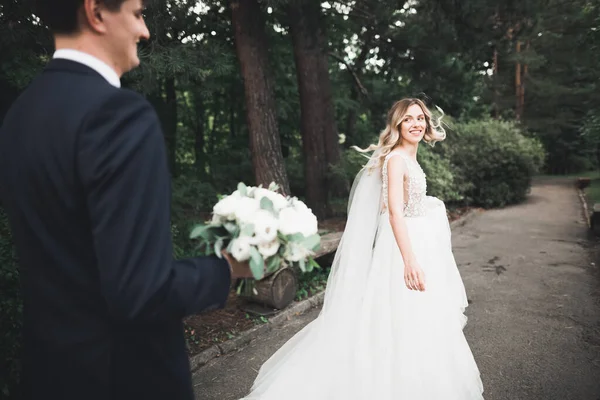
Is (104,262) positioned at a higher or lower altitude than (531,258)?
higher

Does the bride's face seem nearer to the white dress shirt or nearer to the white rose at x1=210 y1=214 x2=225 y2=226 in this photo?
the white rose at x1=210 y1=214 x2=225 y2=226

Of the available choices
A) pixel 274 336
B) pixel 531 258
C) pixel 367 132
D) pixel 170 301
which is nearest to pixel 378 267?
pixel 274 336

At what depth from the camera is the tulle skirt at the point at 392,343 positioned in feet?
10.6

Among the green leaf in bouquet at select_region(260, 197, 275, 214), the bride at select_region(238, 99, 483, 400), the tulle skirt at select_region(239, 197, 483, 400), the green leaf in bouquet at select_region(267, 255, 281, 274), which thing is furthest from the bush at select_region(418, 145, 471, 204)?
the green leaf in bouquet at select_region(267, 255, 281, 274)

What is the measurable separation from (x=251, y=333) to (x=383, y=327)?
6.67 feet

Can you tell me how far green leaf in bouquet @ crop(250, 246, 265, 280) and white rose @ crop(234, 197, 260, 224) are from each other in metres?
0.11

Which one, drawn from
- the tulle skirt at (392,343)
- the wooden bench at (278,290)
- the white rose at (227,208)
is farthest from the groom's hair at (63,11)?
the wooden bench at (278,290)

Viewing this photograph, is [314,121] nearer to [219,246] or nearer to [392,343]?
[392,343]

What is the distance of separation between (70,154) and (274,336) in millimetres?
4266

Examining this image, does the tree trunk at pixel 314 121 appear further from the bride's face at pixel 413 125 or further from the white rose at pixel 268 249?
the white rose at pixel 268 249

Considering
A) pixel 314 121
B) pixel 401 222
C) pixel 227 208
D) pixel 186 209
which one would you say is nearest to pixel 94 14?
pixel 227 208

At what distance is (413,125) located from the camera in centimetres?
352

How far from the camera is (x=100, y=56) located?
123 centimetres

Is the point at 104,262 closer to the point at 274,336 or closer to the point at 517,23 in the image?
the point at 274,336
